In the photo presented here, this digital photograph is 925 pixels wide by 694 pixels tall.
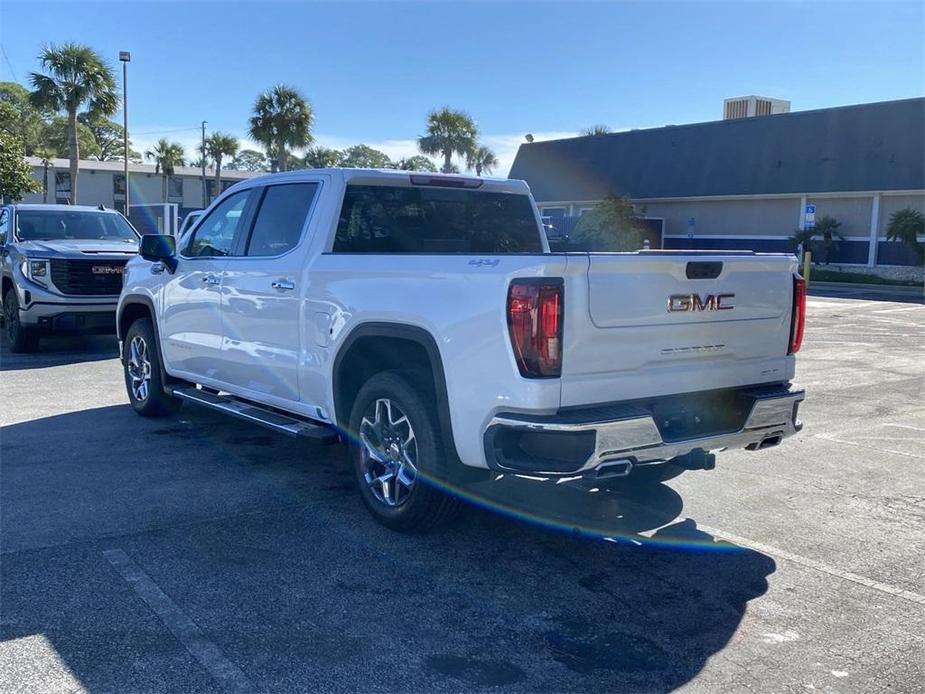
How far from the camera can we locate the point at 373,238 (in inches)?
242

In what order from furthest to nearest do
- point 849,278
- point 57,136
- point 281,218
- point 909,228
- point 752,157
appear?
point 57,136, point 752,157, point 849,278, point 909,228, point 281,218

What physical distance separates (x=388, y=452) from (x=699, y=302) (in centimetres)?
193

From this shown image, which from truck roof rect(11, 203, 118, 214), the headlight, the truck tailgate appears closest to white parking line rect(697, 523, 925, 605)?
the truck tailgate

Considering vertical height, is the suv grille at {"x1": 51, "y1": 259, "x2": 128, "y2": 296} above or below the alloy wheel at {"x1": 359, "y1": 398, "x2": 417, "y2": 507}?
above

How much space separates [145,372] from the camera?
8.11 metres

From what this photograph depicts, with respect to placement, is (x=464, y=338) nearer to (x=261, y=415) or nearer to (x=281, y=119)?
(x=261, y=415)

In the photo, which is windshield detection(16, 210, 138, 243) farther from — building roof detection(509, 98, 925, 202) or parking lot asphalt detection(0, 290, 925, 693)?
building roof detection(509, 98, 925, 202)

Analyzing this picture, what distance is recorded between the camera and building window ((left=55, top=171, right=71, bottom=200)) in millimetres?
61062

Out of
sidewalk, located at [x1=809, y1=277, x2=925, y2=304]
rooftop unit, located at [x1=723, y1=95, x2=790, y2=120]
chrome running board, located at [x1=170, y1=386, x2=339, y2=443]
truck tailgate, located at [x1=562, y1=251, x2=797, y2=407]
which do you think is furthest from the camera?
rooftop unit, located at [x1=723, y1=95, x2=790, y2=120]

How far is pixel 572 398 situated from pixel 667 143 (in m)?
40.5

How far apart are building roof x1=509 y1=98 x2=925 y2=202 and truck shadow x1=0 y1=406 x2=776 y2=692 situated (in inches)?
1279

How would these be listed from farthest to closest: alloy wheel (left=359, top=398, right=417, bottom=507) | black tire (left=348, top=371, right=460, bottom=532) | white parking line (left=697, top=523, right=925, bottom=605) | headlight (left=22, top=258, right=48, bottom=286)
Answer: headlight (left=22, top=258, right=48, bottom=286) < alloy wheel (left=359, top=398, right=417, bottom=507) < black tire (left=348, top=371, right=460, bottom=532) < white parking line (left=697, top=523, right=925, bottom=605)

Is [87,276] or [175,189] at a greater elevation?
[175,189]

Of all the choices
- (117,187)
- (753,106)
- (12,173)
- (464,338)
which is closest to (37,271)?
(464,338)
